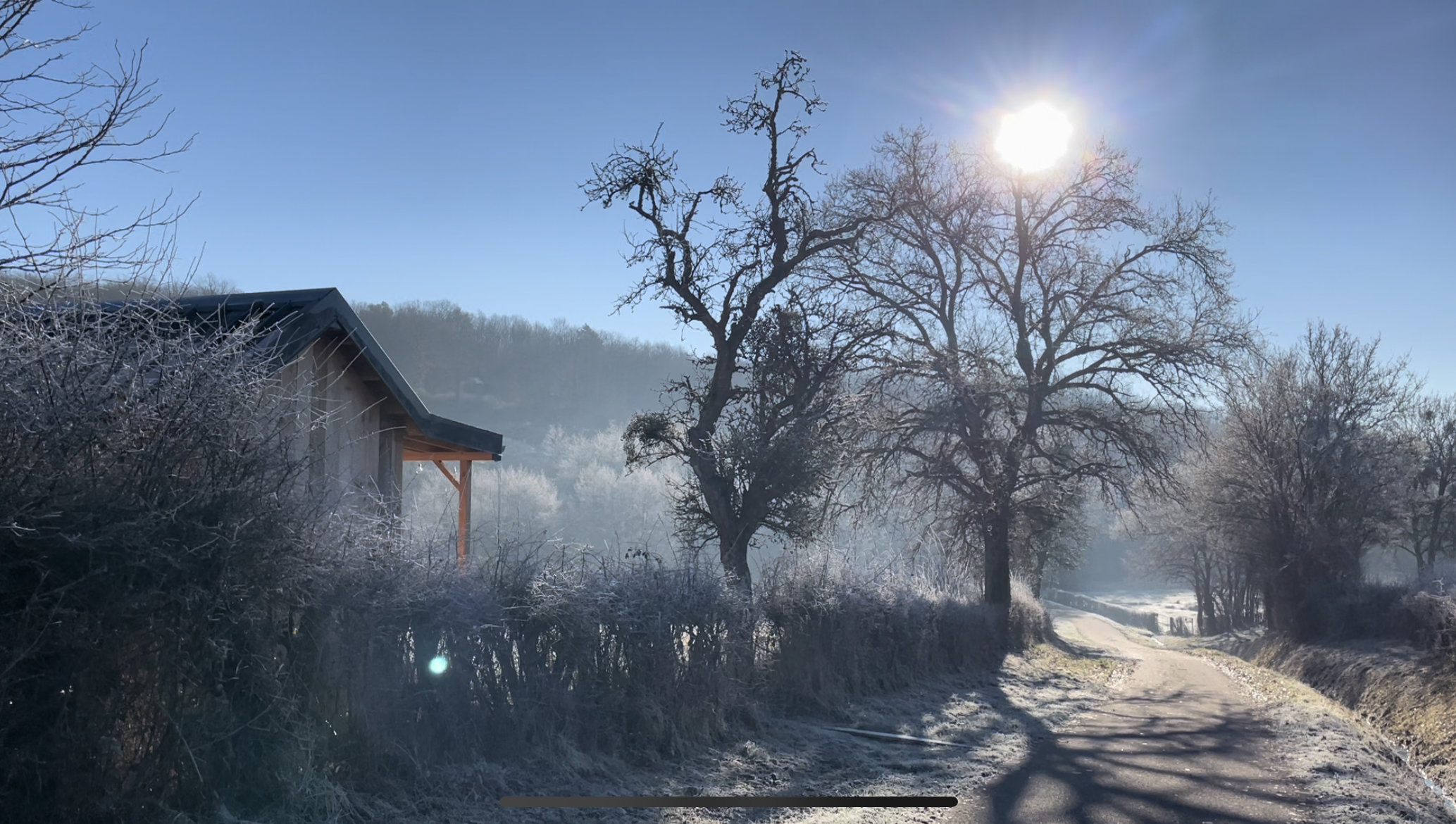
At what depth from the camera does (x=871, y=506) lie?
2370 centimetres

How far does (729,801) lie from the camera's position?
782cm

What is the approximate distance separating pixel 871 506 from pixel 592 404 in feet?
240

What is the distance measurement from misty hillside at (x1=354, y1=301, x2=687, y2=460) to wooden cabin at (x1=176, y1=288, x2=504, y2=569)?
180 ft

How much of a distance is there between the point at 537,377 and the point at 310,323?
272ft

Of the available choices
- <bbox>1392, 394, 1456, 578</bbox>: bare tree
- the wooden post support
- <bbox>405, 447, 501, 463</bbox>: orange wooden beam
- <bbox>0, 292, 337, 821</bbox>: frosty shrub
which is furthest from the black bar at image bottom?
<bbox>1392, 394, 1456, 578</bbox>: bare tree

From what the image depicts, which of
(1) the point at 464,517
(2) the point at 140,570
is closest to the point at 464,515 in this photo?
(1) the point at 464,517

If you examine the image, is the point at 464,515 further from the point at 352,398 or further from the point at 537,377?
the point at 537,377

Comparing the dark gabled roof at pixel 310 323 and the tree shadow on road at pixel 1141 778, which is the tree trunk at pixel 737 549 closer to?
the dark gabled roof at pixel 310 323

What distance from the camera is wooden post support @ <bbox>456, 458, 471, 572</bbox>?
8132mm

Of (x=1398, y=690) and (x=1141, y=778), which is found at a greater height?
(x=1141, y=778)

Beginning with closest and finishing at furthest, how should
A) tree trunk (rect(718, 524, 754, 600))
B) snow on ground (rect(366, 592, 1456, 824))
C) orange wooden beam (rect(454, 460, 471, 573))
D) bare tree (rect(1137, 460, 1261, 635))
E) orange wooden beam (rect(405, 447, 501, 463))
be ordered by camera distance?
snow on ground (rect(366, 592, 1456, 824)) → orange wooden beam (rect(454, 460, 471, 573)) → tree trunk (rect(718, 524, 754, 600)) → orange wooden beam (rect(405, 447, 501, 463)) → bare tree (rect(1137, 460, 1261, 635))

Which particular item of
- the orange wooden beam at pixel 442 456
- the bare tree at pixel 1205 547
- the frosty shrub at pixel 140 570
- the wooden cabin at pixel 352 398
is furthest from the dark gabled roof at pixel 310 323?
the bare tree at pixel 1205 547

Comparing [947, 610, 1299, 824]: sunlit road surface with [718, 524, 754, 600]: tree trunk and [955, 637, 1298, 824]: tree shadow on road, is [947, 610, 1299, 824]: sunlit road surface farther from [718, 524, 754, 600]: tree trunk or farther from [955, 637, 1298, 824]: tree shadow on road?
[718, 524, 754, 600]: tree trunk

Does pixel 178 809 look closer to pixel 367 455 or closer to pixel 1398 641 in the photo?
pixel 367 455
